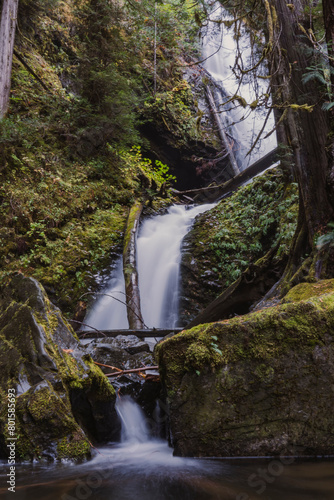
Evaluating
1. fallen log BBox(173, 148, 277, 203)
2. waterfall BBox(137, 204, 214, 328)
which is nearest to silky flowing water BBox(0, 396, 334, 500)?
waterfall BBox(137, 204, 214, 328)

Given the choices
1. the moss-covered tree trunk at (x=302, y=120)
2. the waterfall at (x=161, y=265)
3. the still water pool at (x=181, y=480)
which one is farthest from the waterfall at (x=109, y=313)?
the still water pool at (x=181, y=480)

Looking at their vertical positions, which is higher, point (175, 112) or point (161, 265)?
point (175, 112)

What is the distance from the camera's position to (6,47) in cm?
929

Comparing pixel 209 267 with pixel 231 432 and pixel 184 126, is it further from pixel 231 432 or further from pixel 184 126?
pixel 184 126

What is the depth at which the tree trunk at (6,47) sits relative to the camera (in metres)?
8.96

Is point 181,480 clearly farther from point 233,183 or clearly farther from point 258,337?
point 233,183

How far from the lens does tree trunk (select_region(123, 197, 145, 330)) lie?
6.88 meters

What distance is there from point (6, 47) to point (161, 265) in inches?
295

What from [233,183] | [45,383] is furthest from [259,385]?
[233,183]

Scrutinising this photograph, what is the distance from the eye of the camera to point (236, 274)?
807cm

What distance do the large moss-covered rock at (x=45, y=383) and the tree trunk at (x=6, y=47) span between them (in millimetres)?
7154

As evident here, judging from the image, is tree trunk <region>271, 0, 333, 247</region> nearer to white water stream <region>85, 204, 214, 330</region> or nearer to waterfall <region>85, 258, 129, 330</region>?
white water stream <region>85, 204, 214, 330</region>

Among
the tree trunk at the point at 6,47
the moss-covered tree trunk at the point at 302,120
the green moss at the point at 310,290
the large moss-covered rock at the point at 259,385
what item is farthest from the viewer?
the tree trunk at the point at 6,47

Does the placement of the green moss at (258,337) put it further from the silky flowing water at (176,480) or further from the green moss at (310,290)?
the silky flowing water at (176,480)
